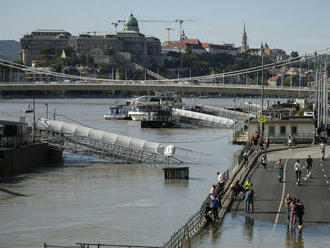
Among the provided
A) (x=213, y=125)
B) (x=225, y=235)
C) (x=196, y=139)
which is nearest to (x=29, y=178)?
(x=225, y=235)

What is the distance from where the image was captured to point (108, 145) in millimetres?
51938

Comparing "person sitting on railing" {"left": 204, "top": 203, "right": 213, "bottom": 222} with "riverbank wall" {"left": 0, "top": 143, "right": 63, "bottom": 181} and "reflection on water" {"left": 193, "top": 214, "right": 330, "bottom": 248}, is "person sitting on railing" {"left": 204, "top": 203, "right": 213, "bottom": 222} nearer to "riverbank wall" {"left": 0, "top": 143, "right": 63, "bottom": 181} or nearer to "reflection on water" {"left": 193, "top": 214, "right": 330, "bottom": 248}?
"reflection on water" {"left": 193, "top": 214, "right": 330, "bottom": 248}

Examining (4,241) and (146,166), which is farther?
(146,166)

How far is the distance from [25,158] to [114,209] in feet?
48.5

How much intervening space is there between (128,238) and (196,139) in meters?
46.5

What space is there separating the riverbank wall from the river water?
0.87m

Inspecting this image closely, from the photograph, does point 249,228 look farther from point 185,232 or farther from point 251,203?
point 185,232

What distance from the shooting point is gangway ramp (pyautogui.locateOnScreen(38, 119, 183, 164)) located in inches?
1970

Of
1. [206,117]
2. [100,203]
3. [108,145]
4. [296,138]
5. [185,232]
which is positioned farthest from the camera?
[206,117]

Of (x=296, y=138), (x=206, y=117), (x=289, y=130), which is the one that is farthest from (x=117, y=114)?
(x=296, y=138)

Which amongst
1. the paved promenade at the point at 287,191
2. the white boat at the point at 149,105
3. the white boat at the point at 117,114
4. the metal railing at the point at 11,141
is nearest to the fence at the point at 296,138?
the paved promenade at the point at 287,191

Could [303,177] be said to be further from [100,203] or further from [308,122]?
[308,122]

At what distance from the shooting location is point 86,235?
27.7 m

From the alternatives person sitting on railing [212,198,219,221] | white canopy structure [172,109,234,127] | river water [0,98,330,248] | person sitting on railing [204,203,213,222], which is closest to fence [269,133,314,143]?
river water [0,98,330,248]
